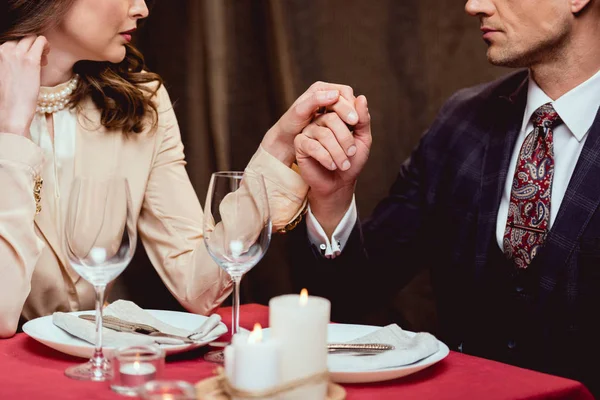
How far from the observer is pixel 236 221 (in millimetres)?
1061

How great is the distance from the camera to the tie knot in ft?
5.88

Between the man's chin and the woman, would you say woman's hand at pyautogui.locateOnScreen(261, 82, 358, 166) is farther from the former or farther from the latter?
the man's chin

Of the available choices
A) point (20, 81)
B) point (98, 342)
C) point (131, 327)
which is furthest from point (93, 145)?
point (98, 342)

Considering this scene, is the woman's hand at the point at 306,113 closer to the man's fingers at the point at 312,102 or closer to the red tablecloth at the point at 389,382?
the man's fingers at the point at 312,102

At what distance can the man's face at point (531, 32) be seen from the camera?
1880 mm

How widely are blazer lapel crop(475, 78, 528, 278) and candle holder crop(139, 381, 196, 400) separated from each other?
1.21 metres

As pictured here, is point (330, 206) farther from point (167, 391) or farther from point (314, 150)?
point (167, 391)

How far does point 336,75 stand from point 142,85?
0.83 meters

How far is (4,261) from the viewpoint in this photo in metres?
1.34

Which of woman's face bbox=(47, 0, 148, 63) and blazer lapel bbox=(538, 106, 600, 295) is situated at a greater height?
woman's face bbox=(47, 0, 148, 63)

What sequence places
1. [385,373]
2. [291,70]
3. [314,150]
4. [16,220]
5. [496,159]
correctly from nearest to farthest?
[385,373] < [16,220] < [314,150] < [496,159] < [291,70]

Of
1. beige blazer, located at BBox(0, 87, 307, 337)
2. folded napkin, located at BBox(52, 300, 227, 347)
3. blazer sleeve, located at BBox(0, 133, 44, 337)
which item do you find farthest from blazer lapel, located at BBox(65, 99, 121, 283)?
folded napkin, located at BBox(52, 300, 227, 347)

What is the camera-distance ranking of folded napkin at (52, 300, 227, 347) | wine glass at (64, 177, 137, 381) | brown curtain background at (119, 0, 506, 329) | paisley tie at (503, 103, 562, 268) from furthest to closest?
brown curtain background at (119, 0, 506, 329) < paisley tie at (503, 103, 562, 268) < folded napkin at (52, 300, 227, 347) < wine glass at (64, 177, 137, 381)

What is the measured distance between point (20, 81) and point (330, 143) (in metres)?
0.61
